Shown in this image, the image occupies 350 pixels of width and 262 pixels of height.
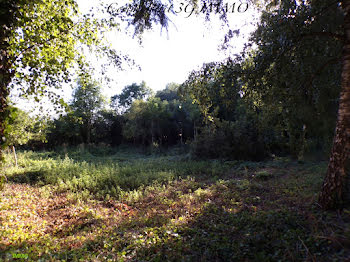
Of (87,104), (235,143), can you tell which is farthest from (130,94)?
(235,143)

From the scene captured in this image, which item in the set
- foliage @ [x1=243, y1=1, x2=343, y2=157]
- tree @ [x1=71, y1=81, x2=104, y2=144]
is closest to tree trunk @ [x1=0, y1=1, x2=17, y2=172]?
foliage @ [x1=243, y1=1, x2=343, y2=157]

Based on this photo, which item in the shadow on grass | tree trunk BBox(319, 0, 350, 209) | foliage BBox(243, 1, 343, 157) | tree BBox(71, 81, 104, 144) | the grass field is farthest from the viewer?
tree BBox(71, 81, 104, 144)

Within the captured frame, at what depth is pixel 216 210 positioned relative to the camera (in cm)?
524

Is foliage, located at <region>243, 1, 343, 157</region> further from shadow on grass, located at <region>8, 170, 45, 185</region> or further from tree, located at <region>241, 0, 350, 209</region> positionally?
shadow on grass, located at <region>8, 170, 45, 185</region>

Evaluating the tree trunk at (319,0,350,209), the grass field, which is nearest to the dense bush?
the grass field

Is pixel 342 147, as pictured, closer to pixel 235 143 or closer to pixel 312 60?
pixel 312 60

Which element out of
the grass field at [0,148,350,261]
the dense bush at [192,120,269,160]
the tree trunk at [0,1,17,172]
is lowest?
the grass field at [0,148,350,261]

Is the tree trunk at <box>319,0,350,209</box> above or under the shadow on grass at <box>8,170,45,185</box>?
above

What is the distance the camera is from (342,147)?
3.98 metres

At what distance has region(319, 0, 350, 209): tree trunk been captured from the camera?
3.96 meters

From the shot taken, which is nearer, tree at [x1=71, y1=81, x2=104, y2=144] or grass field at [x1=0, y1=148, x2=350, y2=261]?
grass field at [x1=0, y1=148, x2=350, y2=261]

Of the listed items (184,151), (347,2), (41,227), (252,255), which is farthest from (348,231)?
(184,151)

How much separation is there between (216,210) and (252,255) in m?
2.13

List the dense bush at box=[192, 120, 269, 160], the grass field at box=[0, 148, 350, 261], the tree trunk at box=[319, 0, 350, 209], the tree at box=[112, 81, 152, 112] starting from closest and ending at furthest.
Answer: the grass field at box=[0, 148, 350, 261] → the tree trunk at box=[319, 0, 350, 209] → the dense bush at box=[192, 120, 269, 160] → the tree at box=[112, 81, 152, 112]
